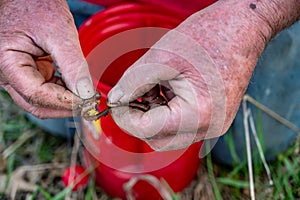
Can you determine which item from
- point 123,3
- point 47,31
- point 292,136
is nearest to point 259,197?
point 292,136

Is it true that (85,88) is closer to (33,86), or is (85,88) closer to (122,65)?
(33,86)

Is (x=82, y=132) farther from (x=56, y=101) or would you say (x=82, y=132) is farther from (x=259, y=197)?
(x=259, y=197)

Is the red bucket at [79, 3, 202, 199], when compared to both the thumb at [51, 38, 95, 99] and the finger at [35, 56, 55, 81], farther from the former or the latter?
the thumb at [51, 38, 95, 99]

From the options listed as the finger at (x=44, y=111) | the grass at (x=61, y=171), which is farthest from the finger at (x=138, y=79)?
the grass at (x=61, y=171)

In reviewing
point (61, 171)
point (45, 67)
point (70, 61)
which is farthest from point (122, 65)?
point (61, 171)

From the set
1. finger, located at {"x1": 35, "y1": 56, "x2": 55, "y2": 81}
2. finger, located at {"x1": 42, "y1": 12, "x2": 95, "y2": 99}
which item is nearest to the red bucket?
finger, located at {"x1": 35, "y1": 56, "x2": 55, "y2": 81}

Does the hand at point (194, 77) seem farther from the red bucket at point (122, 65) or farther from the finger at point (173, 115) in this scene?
the red bucket at point (122, 65)

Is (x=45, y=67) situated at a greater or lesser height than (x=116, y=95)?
lesser
